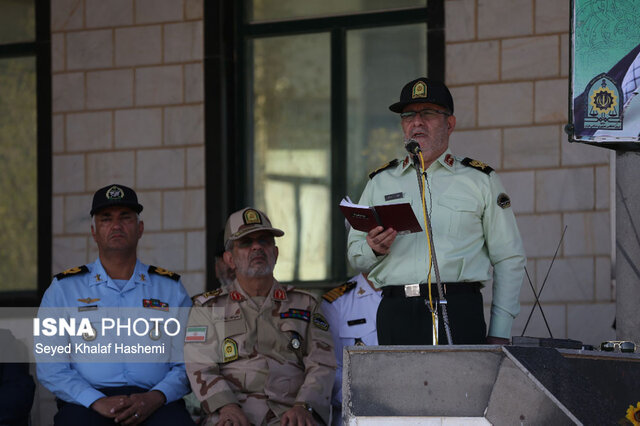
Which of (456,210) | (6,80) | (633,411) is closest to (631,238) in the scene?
(456,210)

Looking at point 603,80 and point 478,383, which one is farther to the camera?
point 603,80

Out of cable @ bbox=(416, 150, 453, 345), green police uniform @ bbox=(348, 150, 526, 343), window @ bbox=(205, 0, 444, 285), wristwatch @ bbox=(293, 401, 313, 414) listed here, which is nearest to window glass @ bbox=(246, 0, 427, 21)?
window @ bbox=(205, 0, 444, 285)

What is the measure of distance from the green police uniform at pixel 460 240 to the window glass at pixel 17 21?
434 centimetres

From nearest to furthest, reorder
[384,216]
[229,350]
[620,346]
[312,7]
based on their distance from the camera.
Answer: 1. [620,346]
2. [384,216]
3. [229,350]
4. [312,7]

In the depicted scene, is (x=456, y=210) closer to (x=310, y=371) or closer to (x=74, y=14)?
(x=310, y=371)

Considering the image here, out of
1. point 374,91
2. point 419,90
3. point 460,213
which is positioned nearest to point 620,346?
point 460,213

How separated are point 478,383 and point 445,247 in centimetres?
143

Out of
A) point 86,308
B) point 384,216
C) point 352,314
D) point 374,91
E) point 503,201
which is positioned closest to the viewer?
point 384,216

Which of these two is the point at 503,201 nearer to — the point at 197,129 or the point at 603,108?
the point at 603,108

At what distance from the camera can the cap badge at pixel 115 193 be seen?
536 centimetres

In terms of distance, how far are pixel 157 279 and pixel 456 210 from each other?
183 cm

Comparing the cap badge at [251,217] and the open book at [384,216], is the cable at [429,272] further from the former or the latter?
the cap badge at [251,217]

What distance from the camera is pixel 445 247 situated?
14.1 feet

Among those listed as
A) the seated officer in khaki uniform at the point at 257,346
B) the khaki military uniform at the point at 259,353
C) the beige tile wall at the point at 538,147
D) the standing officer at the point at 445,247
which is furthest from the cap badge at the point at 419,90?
the beige tile wall at the point at 538,147
